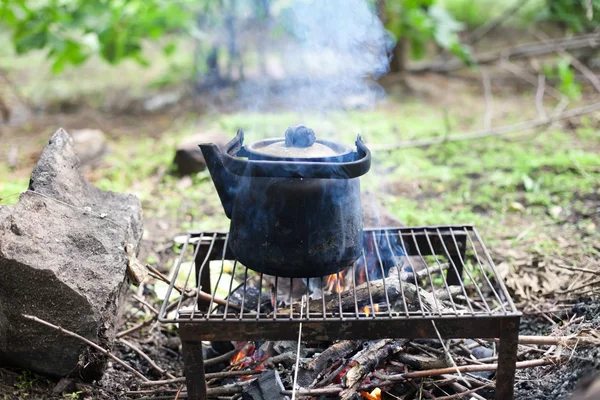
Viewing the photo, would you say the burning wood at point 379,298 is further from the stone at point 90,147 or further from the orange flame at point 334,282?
the stone at point 90,147

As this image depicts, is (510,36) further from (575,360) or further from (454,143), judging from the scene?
(575,360)

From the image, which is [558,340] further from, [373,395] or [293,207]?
[293,207]

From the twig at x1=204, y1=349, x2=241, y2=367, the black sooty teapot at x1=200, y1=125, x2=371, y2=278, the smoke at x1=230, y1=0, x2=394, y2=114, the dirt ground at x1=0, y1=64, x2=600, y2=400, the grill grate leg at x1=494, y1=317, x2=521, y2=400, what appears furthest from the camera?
the smoke at x1=230, y1=0, x2=394, y2=114

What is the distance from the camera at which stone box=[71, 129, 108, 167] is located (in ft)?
20.4

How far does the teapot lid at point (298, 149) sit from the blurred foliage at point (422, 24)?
5.90 metres

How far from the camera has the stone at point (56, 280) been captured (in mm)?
2453

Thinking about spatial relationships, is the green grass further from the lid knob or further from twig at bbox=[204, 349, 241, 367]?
the lid knob

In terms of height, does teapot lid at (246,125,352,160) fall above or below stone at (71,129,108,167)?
above

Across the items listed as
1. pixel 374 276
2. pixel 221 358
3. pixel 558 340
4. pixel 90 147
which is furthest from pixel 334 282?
pixel 90 147

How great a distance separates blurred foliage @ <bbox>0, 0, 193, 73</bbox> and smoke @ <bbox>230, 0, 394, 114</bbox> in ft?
6.02

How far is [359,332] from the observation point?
2330 mm

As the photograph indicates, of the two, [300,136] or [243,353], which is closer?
[300,136]

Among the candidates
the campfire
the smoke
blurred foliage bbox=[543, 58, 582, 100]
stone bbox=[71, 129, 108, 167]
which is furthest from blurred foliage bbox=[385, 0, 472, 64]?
the campfire

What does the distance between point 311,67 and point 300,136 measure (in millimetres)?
8357
